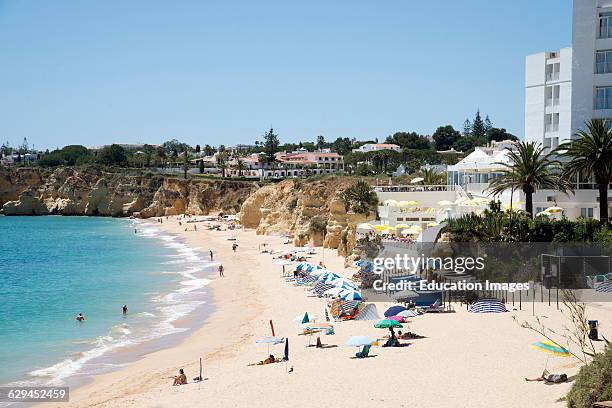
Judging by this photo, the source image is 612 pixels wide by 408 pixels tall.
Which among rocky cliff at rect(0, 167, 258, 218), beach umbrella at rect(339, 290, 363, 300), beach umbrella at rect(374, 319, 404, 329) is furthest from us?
rocky cliff at rect(0, 167, 258, 218)

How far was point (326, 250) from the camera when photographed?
159 ft

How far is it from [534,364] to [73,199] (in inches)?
4300

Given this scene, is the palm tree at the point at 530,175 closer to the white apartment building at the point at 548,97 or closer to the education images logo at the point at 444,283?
the white apartment building at the point at 548,97

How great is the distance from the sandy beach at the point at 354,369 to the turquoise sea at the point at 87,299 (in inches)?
95.7

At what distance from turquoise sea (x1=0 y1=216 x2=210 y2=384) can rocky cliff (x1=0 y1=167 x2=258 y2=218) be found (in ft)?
103

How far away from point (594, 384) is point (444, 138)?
5946 inches

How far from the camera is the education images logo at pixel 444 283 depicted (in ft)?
83.7

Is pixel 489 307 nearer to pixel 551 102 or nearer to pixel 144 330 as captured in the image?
pixel 144 330

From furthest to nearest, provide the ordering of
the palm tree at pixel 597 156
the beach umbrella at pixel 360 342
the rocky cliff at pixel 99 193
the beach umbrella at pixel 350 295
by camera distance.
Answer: the rocky cliff at pixel 99 193 → the palm tree at pixel 597 156 → the beach umbrella at pixel 350 295 → the beach umbrella at pixel 360 342

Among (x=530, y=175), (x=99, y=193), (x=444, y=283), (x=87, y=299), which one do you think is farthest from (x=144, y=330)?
(x=99, y=193)

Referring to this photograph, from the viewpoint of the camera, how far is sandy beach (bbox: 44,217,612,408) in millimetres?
15414

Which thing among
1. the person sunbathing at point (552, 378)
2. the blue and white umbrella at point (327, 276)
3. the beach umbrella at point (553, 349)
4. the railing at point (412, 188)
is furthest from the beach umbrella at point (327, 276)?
the person sunbathing at point (552, 378)

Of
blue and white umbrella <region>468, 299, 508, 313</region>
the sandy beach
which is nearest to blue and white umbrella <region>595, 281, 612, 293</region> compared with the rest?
the sandy beach

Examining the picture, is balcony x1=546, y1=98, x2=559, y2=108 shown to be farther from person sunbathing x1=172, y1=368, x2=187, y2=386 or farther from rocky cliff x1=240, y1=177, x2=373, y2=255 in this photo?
person sunbathing x1=172, y1=368, x2=187, y2=386
